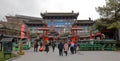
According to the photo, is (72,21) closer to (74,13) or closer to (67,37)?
(74,13)

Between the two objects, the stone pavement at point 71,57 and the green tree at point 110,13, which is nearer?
the stone pavement at point 71,57

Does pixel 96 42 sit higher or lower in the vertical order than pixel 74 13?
lower

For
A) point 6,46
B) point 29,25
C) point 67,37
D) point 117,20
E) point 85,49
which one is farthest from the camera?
point 67,37

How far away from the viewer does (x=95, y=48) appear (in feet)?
147

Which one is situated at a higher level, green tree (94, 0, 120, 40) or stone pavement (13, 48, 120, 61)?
green tree (94, 0, 120, 40)

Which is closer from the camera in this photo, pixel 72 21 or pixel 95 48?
pixel 95 48

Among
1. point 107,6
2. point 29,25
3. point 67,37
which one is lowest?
point 67,37

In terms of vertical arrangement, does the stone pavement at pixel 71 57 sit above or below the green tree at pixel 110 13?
below

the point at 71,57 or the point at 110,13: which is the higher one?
the point at 110,13

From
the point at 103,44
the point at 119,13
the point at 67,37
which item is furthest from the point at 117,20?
the point at 67,37

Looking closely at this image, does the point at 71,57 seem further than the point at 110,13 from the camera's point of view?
No

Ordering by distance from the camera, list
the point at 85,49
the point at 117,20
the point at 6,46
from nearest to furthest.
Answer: the point at 6,46 < the point at 85,49 < the point at 117,20

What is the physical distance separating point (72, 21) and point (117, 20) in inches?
1127

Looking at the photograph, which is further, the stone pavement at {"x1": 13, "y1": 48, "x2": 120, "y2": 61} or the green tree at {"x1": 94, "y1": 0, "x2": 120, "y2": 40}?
the green tree at {"x1": 94, "y1": 0, "x2": 120, "y2": 40}
